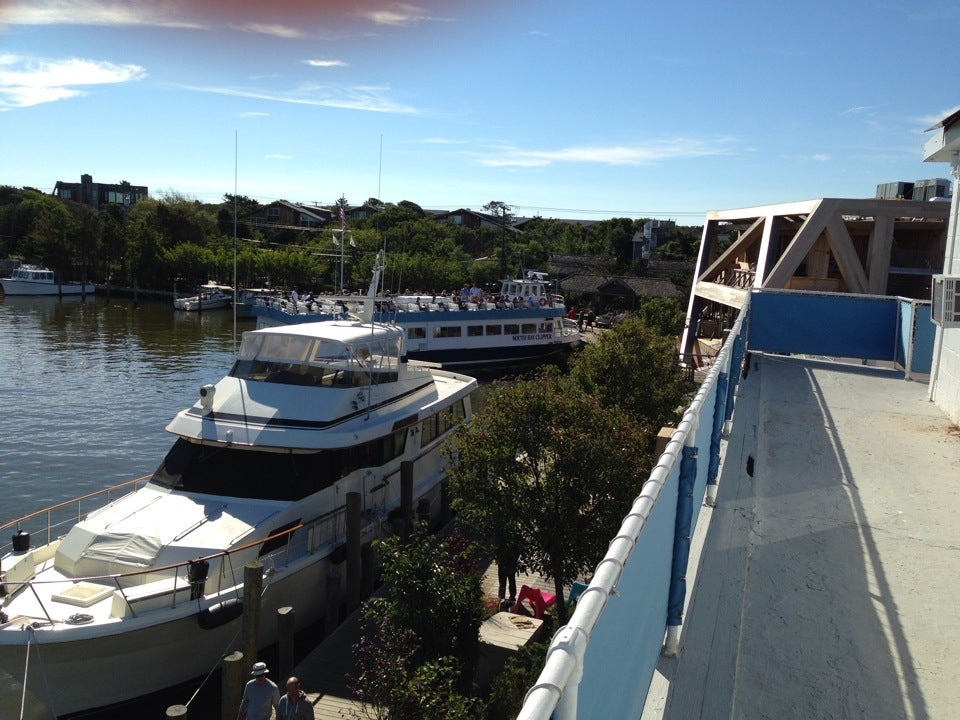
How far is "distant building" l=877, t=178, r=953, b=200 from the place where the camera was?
1359 inches

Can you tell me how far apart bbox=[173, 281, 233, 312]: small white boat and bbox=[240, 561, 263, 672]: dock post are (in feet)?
213

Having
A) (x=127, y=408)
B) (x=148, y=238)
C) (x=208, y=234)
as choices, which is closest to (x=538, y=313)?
(x=127, y=408)

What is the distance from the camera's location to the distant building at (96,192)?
134 meters

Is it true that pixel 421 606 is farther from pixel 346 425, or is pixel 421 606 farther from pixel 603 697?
pixel 603 697

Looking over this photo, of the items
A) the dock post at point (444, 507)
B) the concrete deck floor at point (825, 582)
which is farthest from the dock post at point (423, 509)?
the concrete deck floor at point (825, 582)

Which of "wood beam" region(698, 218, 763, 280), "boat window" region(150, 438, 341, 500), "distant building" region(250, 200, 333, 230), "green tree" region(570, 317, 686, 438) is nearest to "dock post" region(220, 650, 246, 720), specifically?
"boat window" region(150, 438, 341, 500)

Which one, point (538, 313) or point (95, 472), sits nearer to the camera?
point (95, 472)

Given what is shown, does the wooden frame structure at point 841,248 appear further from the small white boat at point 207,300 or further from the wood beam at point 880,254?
the small white boat at point 207,300

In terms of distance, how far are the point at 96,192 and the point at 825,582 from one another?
15134 cm

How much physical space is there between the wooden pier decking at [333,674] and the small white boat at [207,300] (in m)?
64.0

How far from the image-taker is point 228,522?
1244 cm

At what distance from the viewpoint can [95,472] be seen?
76.6 ft

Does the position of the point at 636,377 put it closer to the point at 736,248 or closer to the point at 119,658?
the point at 119,658

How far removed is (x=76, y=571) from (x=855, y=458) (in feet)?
34.7
